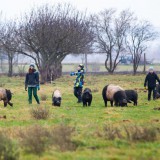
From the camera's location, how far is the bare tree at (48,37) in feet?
152

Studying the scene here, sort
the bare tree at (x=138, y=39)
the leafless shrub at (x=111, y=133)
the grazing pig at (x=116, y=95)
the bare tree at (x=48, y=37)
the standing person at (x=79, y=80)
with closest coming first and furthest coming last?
the leafless shrub at (x=111, y=133)
the grazing pig at (x=116, y=95)
the standing person at (x=79, y=80)
the bare tree at (x=48, y=37)
the bare tree at (x=138, y=39)

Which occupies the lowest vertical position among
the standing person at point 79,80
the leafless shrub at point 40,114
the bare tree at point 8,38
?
the leafless shrub at point 40,114

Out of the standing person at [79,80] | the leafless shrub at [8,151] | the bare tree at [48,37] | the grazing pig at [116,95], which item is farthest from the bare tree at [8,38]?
the leafless shrub at [8,151]

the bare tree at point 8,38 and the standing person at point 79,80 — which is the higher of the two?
the bare tree at point 8,38

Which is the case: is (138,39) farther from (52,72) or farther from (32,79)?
(32,79)

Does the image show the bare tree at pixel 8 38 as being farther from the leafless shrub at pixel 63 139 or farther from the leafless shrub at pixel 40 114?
the leafless shrub at pixel 63 139

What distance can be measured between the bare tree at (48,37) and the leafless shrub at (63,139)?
116ft

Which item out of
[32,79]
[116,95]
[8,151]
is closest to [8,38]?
[32,79]

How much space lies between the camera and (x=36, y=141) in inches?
402

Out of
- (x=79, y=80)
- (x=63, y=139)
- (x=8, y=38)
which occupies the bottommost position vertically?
(x=63, y=139)

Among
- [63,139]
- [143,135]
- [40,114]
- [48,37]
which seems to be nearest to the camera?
[63,139]

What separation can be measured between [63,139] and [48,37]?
119 ft

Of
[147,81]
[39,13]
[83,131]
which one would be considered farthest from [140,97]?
[39,13]

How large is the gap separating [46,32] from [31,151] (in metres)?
37.0
